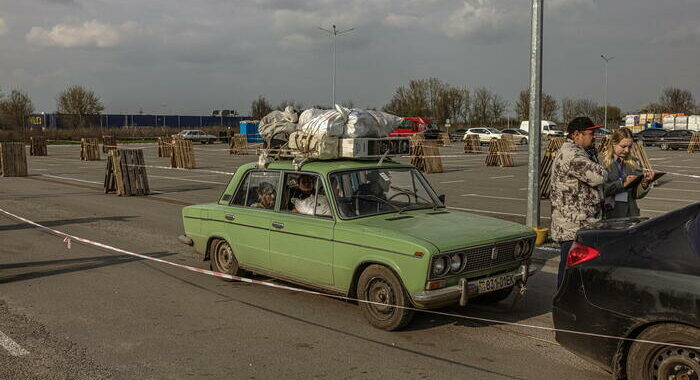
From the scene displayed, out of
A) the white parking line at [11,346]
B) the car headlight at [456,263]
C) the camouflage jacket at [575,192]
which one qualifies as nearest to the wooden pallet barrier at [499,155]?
the camouflage jacket at [575,192]

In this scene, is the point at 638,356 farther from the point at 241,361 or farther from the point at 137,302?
the point at 137,302

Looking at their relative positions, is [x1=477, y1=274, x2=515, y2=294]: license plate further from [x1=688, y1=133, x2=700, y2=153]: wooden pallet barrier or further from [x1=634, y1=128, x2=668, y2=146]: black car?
[x1=634, y1=128, x2=668, y2=146]: black car

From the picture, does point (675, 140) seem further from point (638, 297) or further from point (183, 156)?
point (638, 297)

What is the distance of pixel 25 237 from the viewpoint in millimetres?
10656

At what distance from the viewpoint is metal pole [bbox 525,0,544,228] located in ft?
30.3

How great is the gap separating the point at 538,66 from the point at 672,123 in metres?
68.0

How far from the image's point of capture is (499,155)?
29.0m

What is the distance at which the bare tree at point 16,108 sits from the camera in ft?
234

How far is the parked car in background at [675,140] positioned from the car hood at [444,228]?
141ft

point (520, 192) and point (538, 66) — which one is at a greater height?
point (538, 66)

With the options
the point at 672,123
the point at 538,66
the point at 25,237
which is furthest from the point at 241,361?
the point at 672,123

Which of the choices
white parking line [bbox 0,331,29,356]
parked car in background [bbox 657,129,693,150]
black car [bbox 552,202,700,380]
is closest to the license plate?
black car [bbox 552,202,700,380]

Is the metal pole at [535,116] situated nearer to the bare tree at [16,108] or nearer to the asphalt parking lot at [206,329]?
the asphalt parking lot at [206,329]

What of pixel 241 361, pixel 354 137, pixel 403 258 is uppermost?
pixel 354 137
